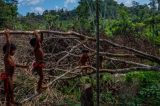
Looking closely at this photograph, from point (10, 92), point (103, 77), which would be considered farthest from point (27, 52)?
point (10, 92)

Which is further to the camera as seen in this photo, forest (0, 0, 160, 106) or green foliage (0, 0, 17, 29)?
green foliage (0, 0, 17, 29)

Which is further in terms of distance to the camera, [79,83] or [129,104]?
[79,83]

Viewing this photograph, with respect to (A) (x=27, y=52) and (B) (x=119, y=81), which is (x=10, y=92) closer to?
(A) (x=27, y=52)

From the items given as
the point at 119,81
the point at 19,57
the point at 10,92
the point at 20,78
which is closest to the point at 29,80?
the point at 20,78

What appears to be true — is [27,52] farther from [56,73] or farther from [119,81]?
[119,81]

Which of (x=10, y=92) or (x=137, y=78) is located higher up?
(x=10, y=92)

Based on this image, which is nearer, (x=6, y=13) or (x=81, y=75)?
(x=81, y=75)

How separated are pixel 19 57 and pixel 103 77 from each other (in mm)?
2619

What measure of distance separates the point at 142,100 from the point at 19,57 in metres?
3.12

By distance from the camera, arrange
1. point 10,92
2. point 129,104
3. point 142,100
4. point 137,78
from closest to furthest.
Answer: point 10,92 → point 129,104 → point 142,100 → point 137,78

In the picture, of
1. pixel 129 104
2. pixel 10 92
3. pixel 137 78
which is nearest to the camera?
pixel 10 92

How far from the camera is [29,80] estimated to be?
1079 cm

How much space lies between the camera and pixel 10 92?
6180 millimetres

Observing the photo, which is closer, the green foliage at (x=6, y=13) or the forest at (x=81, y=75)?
the forest at (x=81, y=75)
